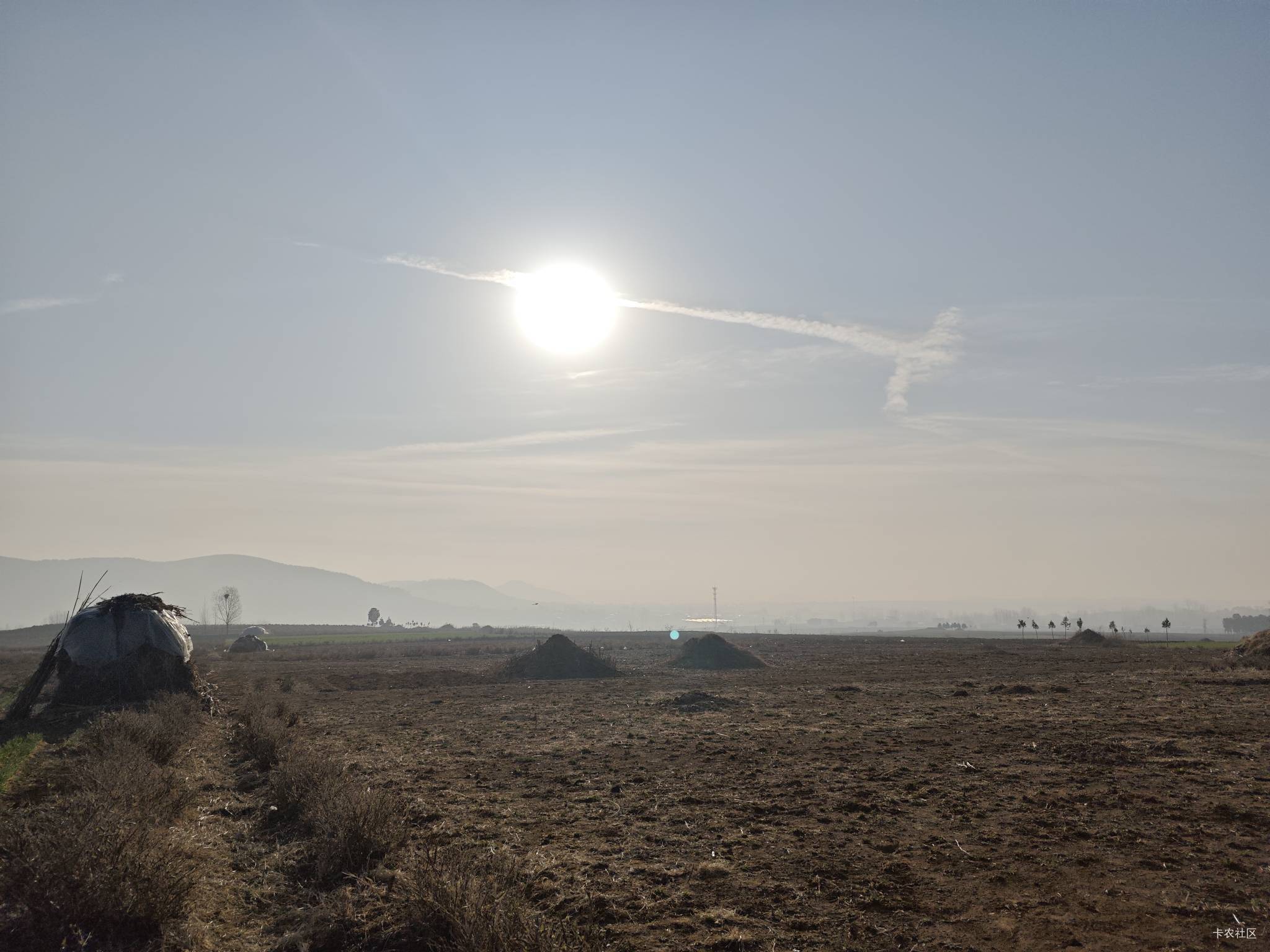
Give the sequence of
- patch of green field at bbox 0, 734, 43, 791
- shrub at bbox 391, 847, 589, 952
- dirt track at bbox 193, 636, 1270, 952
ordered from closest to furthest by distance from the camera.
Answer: shrub at bbox 391, 847, 589, 952 < dirt track at bbox 193, 636, 1270, 952 < patch of green field at bbox 0, 734, 43, 791

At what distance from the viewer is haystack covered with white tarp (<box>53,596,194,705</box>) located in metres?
27.9

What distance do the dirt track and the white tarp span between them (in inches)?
252

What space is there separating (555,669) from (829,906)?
42.9 meters

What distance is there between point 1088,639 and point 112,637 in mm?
93007

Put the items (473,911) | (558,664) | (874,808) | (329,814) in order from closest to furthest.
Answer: (473,911), (329,814), (874,808), (558,664)

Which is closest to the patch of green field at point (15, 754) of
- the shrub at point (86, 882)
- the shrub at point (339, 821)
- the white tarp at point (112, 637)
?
the shrub at point (339, 821)

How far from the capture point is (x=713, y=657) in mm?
57531

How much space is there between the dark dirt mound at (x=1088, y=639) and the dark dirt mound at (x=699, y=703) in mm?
68694

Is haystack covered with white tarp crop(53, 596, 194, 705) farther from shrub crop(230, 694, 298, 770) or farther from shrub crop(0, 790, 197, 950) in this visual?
shrub crop(0, 790, 197, 950)

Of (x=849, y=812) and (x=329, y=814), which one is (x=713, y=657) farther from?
(x=329, y=814)

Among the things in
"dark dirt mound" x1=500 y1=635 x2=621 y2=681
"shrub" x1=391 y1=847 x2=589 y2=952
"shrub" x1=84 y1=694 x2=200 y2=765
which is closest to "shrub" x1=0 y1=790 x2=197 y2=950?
"shrub" x1=391 y1=847 x2=589 y2=952

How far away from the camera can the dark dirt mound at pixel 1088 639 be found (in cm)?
8262

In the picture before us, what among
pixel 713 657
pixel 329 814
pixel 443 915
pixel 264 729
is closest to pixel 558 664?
pixel 713 657

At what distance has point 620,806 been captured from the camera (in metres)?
14.4
